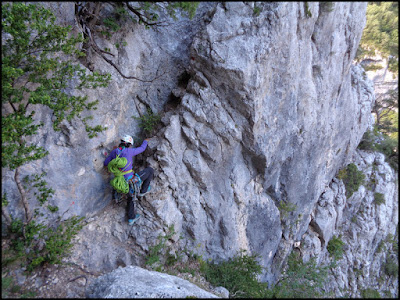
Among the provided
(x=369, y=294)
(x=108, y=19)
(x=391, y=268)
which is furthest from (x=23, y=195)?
(x=391, y=268)

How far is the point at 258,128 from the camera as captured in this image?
8391 mm

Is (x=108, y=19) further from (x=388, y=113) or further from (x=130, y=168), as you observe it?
(x=388, y=113)

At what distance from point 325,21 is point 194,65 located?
6.29 meters

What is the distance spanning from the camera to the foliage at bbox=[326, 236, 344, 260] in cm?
1457

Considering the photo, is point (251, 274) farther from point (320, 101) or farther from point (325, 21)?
point (325, 21)

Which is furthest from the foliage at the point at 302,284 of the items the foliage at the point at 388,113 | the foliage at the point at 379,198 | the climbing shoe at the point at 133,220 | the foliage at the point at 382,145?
the foliage at the point at 388,113

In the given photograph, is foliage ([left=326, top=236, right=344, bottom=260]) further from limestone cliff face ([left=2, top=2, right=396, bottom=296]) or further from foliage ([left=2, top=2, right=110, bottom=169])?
foliage ([left=2, top=2, right=110, bottom=169])

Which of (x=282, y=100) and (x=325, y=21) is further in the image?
(x=325, y=21)

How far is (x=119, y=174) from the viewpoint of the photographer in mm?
6418

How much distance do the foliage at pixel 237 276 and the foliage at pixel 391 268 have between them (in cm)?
1676

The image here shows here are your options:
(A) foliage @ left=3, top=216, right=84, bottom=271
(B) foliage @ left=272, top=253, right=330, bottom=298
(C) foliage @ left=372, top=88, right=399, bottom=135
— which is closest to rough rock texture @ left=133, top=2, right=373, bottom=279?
(B) foliage @ left=272, top=253, right=330, bottom=298

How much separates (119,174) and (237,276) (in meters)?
5.37

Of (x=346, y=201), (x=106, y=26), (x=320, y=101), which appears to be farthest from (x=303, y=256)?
(x=106, y=26)

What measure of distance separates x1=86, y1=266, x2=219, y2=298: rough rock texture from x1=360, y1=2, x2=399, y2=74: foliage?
23.8 metres
